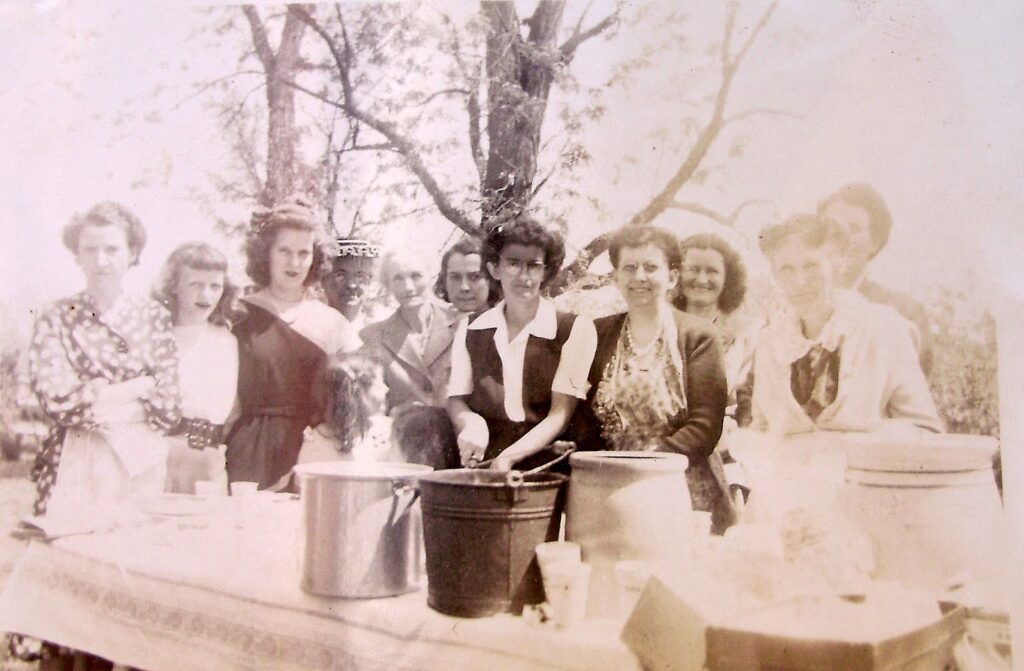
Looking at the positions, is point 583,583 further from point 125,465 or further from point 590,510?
point 125,465

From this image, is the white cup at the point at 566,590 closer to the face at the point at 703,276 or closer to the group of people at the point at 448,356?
the group of people at the point at 448,356

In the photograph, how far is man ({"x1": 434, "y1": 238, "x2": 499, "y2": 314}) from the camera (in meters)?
2.22

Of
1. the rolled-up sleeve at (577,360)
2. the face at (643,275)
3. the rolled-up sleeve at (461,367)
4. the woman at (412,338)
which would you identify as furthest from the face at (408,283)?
the face at (643,275)

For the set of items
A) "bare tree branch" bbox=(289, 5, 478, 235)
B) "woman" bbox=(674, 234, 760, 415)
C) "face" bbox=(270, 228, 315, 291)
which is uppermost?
"bare tree branch" bbox=(289, 5, 478, 235)

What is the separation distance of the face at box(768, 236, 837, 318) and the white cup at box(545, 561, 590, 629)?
821 mm

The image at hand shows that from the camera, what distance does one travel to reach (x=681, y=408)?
2.09 m

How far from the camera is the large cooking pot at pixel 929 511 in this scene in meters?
1.93

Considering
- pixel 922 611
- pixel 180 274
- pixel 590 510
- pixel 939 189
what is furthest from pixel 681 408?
pixel 180 274

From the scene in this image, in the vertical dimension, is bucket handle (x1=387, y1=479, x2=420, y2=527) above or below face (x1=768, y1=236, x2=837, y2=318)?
below

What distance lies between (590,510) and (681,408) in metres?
0.34

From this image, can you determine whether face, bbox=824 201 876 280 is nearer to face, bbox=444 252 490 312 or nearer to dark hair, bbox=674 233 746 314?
dark hair, bbox=674 233 746 314

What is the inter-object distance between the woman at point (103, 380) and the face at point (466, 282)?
0.84 metres

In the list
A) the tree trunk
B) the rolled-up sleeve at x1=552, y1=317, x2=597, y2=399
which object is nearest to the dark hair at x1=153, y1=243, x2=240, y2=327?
the tree trunk

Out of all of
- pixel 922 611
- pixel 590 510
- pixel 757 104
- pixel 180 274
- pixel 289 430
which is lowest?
pixel 922 611
